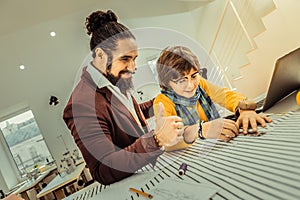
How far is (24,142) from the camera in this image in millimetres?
5492

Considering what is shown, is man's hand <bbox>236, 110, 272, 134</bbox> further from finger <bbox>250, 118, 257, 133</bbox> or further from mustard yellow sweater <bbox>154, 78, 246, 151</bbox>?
mustard yellow sweater <bbox>154, 78, 246, 151</bbox>

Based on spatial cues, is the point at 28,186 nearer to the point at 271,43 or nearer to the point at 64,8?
the point at 64,8

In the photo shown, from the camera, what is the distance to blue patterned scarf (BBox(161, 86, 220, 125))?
1.22m

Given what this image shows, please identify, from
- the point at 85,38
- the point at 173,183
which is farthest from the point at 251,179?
the point at 85,38

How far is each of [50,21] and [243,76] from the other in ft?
9.57

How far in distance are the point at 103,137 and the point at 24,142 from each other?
5307mm

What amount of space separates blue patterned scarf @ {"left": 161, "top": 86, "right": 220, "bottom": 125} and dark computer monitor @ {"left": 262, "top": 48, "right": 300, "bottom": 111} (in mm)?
361

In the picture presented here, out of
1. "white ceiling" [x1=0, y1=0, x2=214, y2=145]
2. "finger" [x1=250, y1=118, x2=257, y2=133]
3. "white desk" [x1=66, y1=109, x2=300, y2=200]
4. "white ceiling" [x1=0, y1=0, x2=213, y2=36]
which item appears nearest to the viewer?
"white desk" [x1=66, y1=109, x2=300, y2=200]

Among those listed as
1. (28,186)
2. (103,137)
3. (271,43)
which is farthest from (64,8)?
(103,137)

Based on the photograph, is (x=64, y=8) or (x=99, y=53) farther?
(x=64, y=8)

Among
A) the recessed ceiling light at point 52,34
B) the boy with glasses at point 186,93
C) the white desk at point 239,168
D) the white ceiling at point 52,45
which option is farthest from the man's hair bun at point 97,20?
the recessed ceiling light at point 52,34

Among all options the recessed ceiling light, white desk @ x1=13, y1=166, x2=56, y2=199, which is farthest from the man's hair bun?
the recessed ceiling light

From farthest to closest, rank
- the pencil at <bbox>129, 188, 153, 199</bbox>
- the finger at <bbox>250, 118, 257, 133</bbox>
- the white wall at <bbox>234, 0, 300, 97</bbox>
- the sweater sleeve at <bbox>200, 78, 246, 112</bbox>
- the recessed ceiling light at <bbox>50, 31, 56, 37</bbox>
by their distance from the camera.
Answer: the recessed ceiling light at <bbox>50, 31, 56, 37</bbox> → the white wall at <bbox>234, 0, 300, 97</bbox> → the sweater sleeve at <bbox>200, 78, 246, 112</bbox> → the finger at <bbox>250, 118, 257, 133</bbox> → the pencil at <bbox>129, 188, 153, 199</bbox>

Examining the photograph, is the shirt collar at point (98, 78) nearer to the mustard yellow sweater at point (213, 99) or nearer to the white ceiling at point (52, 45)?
the mustard yellow sweater at point (213, 99)
